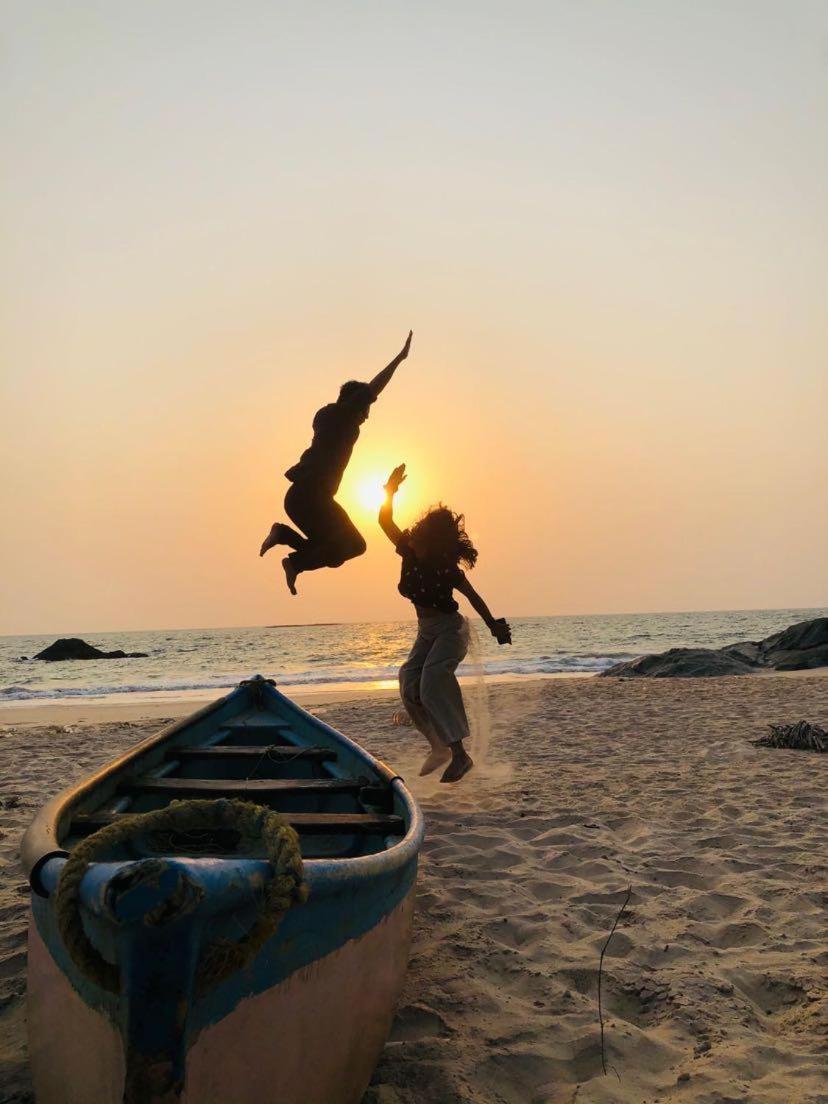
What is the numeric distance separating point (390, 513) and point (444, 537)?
535 mm

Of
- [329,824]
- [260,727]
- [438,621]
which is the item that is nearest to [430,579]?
[438,621]

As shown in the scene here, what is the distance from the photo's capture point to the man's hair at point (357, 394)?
5.55 m

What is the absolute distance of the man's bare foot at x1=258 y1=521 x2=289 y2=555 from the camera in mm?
5672

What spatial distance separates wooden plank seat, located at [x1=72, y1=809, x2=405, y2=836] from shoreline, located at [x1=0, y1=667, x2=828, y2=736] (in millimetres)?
9027

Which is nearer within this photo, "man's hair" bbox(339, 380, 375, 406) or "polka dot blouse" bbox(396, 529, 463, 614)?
"man's hair" bbox(339, 380, 375, 406)

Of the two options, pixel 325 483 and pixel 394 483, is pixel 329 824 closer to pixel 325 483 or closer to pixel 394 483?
pixel 325 483

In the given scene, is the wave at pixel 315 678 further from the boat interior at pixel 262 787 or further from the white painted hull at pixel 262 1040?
the white painted hull at pixel 262 1040

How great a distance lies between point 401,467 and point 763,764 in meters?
4.72

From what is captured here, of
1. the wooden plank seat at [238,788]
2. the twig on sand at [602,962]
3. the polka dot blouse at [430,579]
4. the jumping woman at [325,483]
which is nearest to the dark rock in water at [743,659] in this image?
the polka dot blouse at [430,579]

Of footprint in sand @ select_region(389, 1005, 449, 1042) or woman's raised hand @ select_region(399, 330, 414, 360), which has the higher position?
woman's raised hand @ select_region(399, 330, 414, 360)

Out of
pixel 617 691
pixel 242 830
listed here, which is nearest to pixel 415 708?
pixel 242 830

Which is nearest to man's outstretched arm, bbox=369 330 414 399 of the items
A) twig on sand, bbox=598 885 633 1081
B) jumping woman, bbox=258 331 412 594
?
jumping woman, bbox=258 331 412 594

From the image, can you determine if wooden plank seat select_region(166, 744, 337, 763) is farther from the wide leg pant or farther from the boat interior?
the wide leg pant

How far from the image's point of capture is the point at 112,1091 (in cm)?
183
